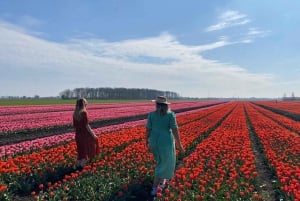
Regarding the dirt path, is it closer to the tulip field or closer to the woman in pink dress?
the tulip field

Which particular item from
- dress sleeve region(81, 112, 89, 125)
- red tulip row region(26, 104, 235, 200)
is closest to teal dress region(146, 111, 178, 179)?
red tulip row region(26, 104, 235, 200)

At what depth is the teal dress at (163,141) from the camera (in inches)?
281

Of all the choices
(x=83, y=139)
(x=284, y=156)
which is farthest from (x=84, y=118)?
(x=284, y=156)

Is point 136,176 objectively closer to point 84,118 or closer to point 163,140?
point 163,140

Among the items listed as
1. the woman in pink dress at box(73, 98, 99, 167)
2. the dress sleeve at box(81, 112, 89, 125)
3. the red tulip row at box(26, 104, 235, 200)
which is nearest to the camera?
the red tulip row at box(26, 104, 235, 200)

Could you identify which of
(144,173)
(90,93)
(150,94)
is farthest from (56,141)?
(150,94)

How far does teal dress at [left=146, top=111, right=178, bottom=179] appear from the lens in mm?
7125

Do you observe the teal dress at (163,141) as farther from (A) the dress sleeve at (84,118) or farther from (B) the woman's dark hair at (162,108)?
(A) the dress sleeve at (84,118)

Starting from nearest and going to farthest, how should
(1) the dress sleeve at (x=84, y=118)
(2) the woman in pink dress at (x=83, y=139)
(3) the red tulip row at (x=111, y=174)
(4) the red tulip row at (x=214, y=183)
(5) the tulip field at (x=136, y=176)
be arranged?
(4) the red tulip row at (x=214, y=183) → (5) the tulip field at (x=136, y=176) → (3) the red tulip row at (x=111, y=174) → (1) the dress sleeve at (x=84, y=118) → (2) the woman in pink dress at (x=83, y=139)

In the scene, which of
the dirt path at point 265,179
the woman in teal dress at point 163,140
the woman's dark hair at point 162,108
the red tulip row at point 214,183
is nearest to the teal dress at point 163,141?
the woman in teal dress at point 163,140

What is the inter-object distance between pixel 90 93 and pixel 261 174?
141847 millimetres

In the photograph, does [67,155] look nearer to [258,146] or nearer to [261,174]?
[261,174]

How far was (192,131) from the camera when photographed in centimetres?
1752

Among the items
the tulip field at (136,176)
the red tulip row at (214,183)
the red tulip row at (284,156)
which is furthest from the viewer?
the red tulip row at (284,156)
